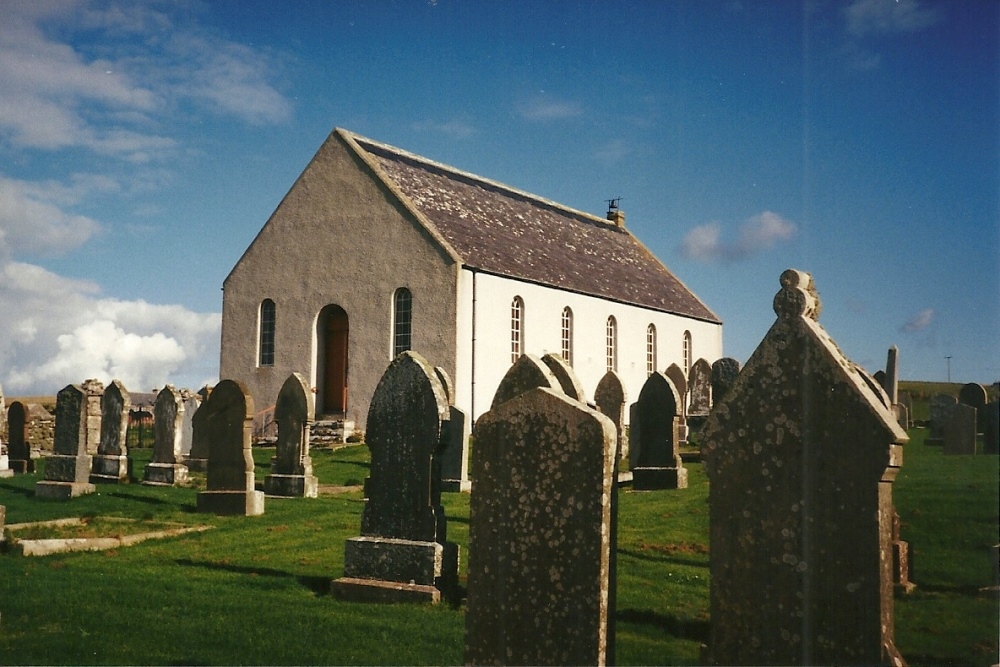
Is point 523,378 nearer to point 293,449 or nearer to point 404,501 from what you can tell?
point 404,501

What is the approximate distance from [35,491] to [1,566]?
313 inches

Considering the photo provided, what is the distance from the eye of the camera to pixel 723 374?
18328 millimetres

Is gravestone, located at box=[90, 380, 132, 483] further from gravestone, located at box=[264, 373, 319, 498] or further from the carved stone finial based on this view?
the carved stone finial

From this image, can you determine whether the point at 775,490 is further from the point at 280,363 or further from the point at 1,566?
the point at 280,363

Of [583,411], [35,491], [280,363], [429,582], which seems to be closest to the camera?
[583,411]

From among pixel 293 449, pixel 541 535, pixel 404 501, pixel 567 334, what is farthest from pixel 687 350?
pixel 541 535

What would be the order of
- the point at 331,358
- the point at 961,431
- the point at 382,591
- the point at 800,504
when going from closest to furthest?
1. the point at 800,504
2. the point at 382,591
3. the point at 961,431
4. the point at 331,358

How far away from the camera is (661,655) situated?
6.85 meters

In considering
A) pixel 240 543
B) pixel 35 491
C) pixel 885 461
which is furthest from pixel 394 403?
pixel 35 491

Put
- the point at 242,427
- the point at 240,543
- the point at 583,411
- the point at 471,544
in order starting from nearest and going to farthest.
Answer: the point at 583,411 → the point at 471,544 → the point at 240,543 → the point at 242,427

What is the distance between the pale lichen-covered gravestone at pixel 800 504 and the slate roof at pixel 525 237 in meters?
22.8

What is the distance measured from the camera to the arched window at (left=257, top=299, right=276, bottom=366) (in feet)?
104

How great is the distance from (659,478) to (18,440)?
16.1m

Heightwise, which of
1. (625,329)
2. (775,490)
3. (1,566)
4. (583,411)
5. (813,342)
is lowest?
(1,566)
